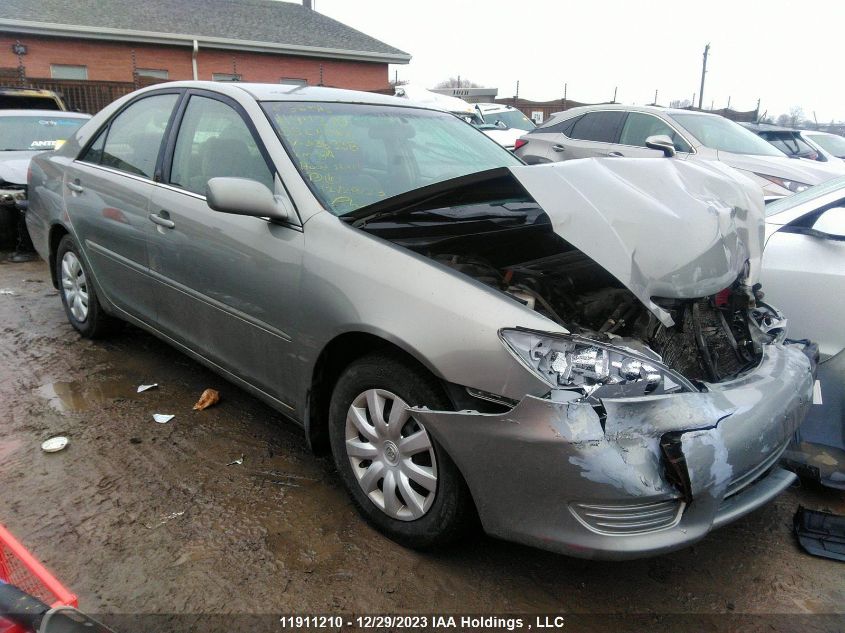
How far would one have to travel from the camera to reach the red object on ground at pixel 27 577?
4.15 ft

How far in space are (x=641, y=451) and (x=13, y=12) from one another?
22238mm

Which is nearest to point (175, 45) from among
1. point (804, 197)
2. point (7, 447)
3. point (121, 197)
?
point (121, 197)

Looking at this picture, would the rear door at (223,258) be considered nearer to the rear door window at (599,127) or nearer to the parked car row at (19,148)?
the parked car row at (19,148)

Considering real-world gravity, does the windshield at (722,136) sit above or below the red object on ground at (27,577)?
above

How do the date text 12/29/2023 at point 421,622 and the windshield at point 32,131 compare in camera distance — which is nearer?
the date text 12/29/2023 at point 421,622

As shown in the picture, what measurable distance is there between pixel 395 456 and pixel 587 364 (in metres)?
0.81

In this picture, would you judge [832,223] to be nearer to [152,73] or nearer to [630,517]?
[630,517]

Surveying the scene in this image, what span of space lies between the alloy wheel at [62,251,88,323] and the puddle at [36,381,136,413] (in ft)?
2.50

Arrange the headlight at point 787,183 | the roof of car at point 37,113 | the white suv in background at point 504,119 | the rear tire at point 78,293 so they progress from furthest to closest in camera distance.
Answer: the white suv in background at point 504,119, the roof of car at point 37,113, the headlight at point 787,183, the rear tire at point 78,293

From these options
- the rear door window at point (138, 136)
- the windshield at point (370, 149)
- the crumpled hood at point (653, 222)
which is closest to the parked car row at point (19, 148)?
the rear door window at point (138, 136)

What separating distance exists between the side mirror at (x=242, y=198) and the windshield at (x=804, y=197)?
2.80m

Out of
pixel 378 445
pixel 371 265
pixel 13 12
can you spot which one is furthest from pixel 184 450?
pixel 13 12

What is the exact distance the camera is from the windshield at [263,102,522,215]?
289 cm

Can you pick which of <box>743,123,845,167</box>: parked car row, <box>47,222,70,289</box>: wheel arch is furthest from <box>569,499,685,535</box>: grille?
<box>743,123,845,167</box>: parked car row
